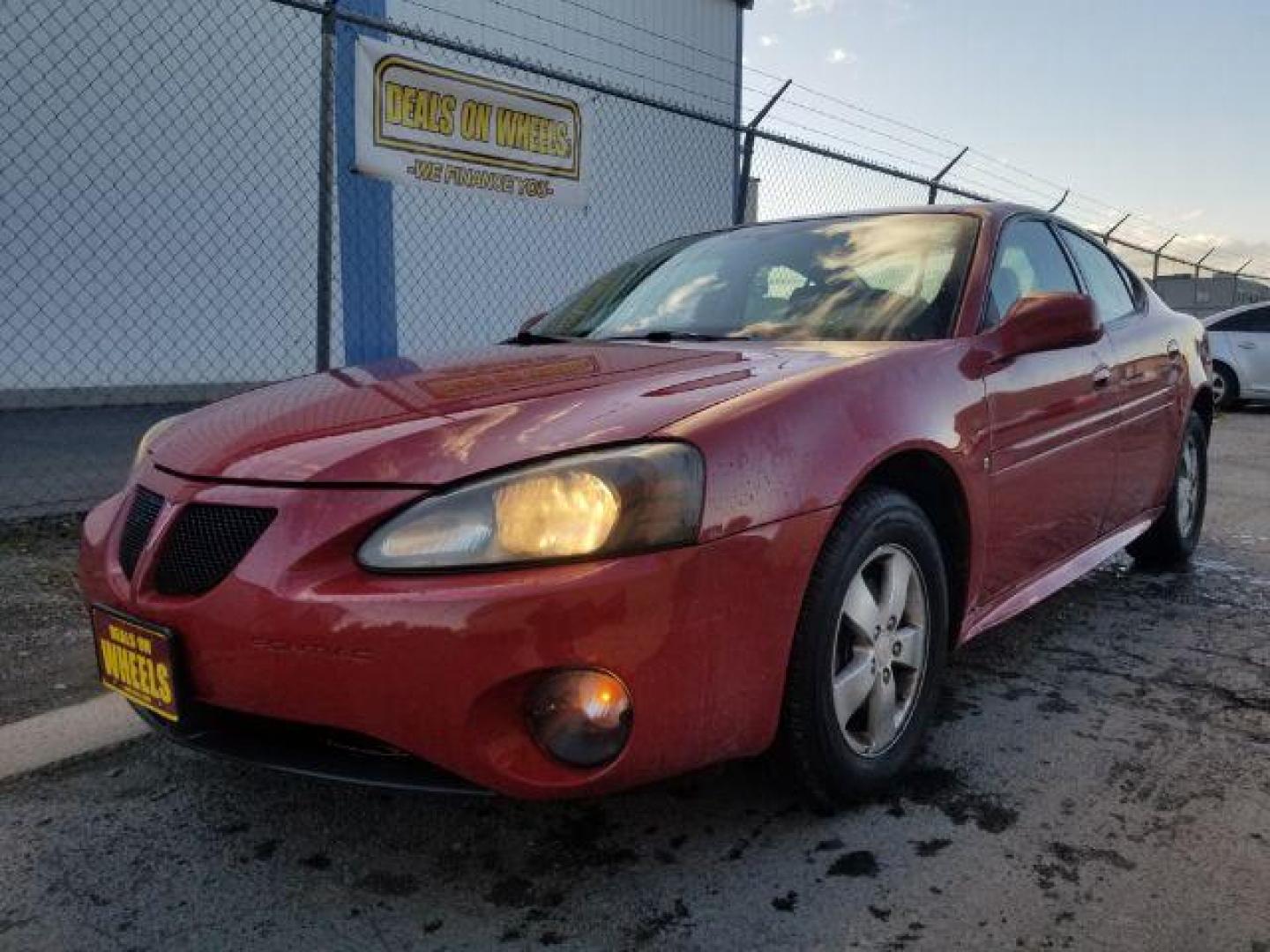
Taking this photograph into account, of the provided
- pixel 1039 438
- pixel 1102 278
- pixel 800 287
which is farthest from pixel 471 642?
pixel 1102 278

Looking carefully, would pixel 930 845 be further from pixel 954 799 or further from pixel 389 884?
pixel 389 884

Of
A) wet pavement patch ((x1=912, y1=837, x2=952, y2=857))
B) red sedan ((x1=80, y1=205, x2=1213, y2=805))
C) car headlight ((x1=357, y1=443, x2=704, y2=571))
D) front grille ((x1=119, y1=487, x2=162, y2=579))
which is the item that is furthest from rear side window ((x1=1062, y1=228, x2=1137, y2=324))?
front grille ((x1=119, y1=487, x2=162, y2=579))

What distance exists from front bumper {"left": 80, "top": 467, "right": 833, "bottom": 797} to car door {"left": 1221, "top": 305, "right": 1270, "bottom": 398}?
39.1 feet

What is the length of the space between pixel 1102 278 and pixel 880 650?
2273mm

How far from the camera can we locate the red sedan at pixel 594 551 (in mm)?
1745

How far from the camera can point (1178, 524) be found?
426 cm

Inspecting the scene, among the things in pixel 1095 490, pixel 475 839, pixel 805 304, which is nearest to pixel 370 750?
pixel 475 839

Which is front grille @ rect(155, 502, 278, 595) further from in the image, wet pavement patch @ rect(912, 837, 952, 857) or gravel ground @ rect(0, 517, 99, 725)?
wet pavement patch @ rect(912, 837, 952, 857)

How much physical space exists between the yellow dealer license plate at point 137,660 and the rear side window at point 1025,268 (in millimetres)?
2127

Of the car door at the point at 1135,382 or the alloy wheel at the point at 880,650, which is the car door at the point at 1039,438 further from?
the alloy wheel at the point at 880,650

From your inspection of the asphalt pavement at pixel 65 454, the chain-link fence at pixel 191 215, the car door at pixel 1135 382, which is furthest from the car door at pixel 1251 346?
the asphalt pavement at pixel 65 454

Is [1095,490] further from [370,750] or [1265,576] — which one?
[370,750]

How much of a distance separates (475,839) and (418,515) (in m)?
0.77

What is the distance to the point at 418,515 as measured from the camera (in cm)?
179
